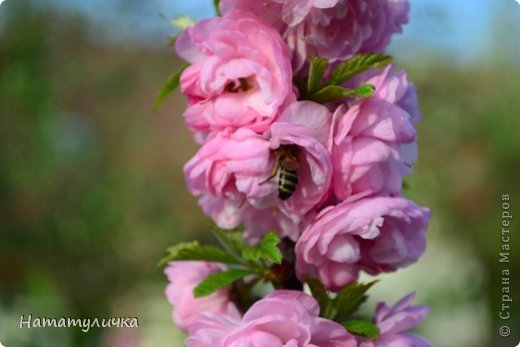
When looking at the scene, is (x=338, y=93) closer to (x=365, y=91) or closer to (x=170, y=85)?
(x=365, y=91)

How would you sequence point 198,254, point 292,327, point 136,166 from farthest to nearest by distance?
1. point 136,166
2. point 198,254
3. point 292,327

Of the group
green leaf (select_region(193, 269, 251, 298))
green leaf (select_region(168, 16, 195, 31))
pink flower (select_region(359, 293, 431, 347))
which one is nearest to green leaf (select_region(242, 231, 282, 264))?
green leaf (select_region(193, 269, 251, 298))

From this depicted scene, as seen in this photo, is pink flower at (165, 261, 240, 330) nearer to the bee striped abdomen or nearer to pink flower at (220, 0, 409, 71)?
the bee striped abdomen

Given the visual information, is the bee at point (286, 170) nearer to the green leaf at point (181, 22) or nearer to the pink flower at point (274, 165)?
the pink flower at point (274, 165)

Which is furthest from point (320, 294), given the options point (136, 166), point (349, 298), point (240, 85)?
point (136, 166)

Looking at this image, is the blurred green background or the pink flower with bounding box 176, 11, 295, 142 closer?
the pink flower with bounding box 176, 11, 295, 142

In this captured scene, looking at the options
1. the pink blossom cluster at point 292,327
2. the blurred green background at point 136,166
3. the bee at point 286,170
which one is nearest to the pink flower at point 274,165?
the bee at point 286,170
